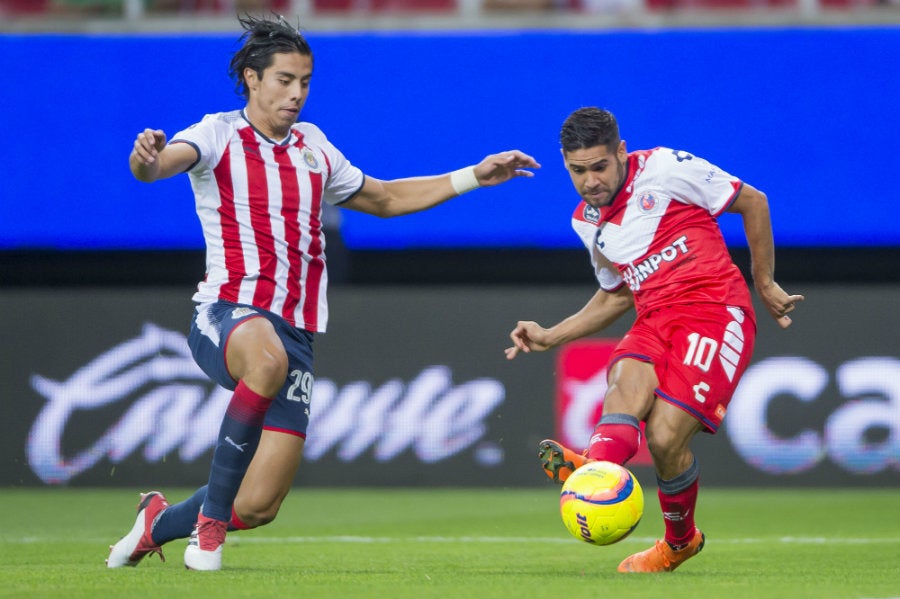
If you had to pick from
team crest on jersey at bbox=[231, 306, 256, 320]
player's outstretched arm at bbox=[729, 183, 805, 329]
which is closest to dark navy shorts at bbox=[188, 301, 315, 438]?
team crest on jersey at bbox=[231, 306, 256, 320]

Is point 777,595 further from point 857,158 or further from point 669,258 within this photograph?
point 857,158

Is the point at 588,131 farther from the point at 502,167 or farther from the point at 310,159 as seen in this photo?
the point at 310,159

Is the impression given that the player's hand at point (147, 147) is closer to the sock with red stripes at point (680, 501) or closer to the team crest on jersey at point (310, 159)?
the team crest on jersey at point (310, 159)

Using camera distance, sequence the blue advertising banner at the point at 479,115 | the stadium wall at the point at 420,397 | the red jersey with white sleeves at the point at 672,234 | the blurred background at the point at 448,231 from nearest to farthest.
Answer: the red jersey with white sleeves at the point at 672,234
the stadium wall at the point at 420,397
the blurred background at the point at 448,231
the blue advertising banner at the point at 479,115

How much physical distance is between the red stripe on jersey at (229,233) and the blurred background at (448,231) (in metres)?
5.45

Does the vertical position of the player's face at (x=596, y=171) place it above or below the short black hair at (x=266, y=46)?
below

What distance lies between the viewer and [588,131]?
543 centimetres

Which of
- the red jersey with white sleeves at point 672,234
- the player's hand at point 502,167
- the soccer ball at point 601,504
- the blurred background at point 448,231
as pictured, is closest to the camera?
the soccer ball at point 601,504

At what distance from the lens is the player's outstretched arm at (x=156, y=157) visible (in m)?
4.94

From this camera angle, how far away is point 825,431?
418 inches

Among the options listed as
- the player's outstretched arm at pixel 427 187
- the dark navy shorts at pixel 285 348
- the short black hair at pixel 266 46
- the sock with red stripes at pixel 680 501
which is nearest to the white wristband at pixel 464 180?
the player's outstretched arm at pixel 427 187

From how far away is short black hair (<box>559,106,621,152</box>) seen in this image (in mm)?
5430

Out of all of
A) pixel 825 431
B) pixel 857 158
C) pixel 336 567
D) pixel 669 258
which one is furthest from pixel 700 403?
pixel 857 158

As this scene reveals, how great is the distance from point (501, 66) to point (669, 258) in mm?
6650
